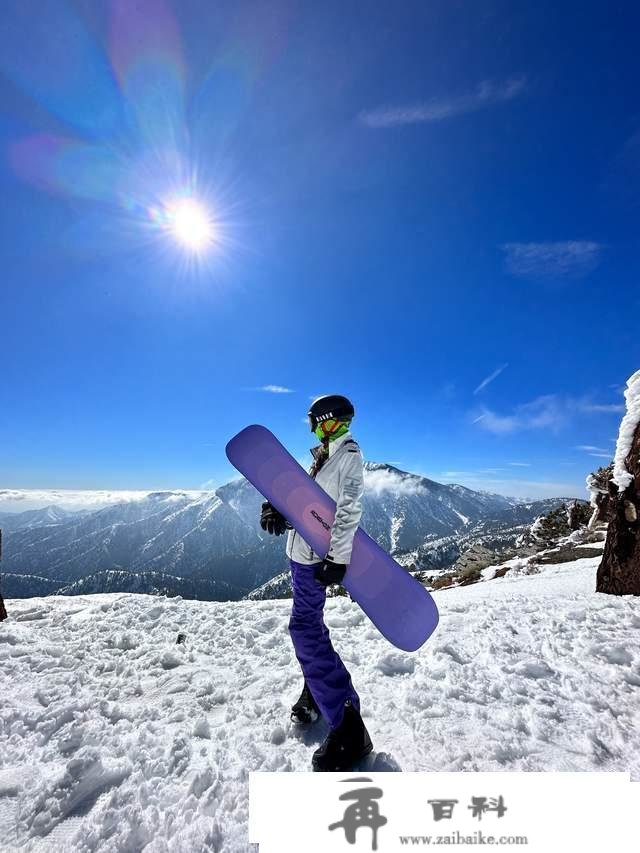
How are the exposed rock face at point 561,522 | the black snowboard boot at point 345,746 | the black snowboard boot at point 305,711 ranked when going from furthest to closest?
1. the exposed rock face at point 561,522
2. the black snowboard boot at point 305,711
3. the black snowboard boot at point 345,746

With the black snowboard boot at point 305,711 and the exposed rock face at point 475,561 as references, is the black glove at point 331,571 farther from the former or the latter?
the exposed rock face at point 475,561

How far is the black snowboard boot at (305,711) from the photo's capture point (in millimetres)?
4434

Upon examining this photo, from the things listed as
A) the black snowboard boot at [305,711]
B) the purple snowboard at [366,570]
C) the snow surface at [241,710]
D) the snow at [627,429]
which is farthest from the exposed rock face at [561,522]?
the black snowboard boot at [305,711]

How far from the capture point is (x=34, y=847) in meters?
2.87

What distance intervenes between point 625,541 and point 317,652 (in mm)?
7941

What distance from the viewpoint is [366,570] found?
15.8 ft

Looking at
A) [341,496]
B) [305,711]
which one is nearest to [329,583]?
[341,496]

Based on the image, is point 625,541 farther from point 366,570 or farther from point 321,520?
point 321,520

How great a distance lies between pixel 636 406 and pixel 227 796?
10.6 m

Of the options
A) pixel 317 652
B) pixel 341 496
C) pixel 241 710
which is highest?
pixel 341 496

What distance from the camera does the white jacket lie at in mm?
3896

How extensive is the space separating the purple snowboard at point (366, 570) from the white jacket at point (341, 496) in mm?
198

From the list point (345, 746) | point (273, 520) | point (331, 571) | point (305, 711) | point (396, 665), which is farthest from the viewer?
point (396, 665)

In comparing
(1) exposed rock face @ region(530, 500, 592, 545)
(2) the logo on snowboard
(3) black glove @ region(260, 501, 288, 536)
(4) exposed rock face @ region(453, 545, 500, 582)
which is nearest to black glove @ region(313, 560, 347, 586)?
(2) the logo on snowboard
